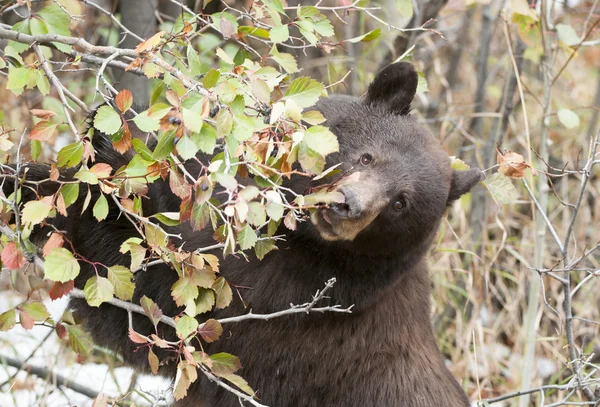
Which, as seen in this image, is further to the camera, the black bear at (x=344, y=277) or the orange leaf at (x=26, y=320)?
the black bear at (x=344, y=277)

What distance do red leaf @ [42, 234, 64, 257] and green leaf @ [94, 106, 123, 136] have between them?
39cm

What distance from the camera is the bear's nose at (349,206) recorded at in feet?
9.24

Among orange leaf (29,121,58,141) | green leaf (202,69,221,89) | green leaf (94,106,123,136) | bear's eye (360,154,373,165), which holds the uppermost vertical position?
green leaf (202,69,221,89)

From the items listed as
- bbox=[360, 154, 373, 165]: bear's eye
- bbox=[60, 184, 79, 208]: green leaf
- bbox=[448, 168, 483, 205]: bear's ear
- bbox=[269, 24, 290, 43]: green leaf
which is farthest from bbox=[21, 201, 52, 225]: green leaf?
bbox=[448, 168, 483, 205]: bear's ear

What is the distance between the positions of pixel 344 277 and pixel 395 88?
2.78 ft

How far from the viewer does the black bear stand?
3.27 metres

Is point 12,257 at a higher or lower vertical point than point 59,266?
lower

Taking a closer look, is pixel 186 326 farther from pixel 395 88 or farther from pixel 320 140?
pixel 395 88

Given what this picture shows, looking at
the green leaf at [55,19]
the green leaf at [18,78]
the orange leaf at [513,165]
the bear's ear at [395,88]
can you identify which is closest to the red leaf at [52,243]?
the green leaf at [18,78]

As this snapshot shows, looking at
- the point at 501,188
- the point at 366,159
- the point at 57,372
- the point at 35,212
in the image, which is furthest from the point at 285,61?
the point at 57,372

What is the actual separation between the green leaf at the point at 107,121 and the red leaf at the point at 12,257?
0.51 meters

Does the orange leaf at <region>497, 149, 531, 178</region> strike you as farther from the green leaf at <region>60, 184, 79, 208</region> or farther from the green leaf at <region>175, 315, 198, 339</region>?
the green leaf at <region>60, 184, 79, 208</region>

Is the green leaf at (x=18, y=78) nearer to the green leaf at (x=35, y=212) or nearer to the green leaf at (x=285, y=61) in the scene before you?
the green leaf at (x=35, y=212)

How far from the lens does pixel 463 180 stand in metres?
3.45
